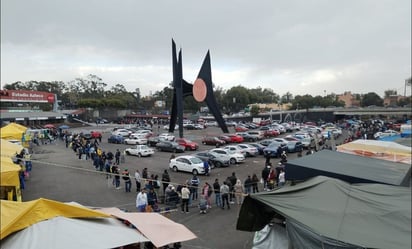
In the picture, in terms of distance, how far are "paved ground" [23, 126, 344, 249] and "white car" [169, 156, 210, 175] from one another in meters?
0.53

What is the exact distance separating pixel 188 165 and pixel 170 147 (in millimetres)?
11204

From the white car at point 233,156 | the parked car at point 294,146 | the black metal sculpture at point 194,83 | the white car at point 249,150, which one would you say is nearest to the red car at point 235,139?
the black metal sculpture at point 194,83

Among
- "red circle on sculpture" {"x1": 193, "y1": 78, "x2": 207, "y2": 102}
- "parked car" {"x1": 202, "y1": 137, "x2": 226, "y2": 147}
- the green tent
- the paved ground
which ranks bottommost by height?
the paved ground

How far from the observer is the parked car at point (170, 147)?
33.8m

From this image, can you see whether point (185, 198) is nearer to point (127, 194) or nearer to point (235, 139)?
point (127, 194)

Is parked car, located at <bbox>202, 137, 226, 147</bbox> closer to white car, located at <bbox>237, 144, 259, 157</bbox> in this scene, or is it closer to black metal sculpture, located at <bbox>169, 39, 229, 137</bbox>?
black metal sculpture, located at <bbox>169, 39, 229, 137</bbox>

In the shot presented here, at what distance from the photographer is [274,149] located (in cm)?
3058

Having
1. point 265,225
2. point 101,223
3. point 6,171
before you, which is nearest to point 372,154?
point 265,225

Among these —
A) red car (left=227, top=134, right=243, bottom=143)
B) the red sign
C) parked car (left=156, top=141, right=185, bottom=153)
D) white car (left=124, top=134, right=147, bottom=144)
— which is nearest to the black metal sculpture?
white car (left=124, top=134, right=147, bottom=144)

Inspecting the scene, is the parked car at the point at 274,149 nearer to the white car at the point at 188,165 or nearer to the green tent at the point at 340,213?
the white car at the point at 188,165

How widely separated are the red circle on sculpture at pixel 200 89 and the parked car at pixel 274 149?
13.7m

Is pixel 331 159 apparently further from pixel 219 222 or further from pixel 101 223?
pixel 101 223

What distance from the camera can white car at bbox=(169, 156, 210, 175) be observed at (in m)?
22.7

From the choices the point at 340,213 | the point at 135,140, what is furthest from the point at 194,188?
the point at 135,140
